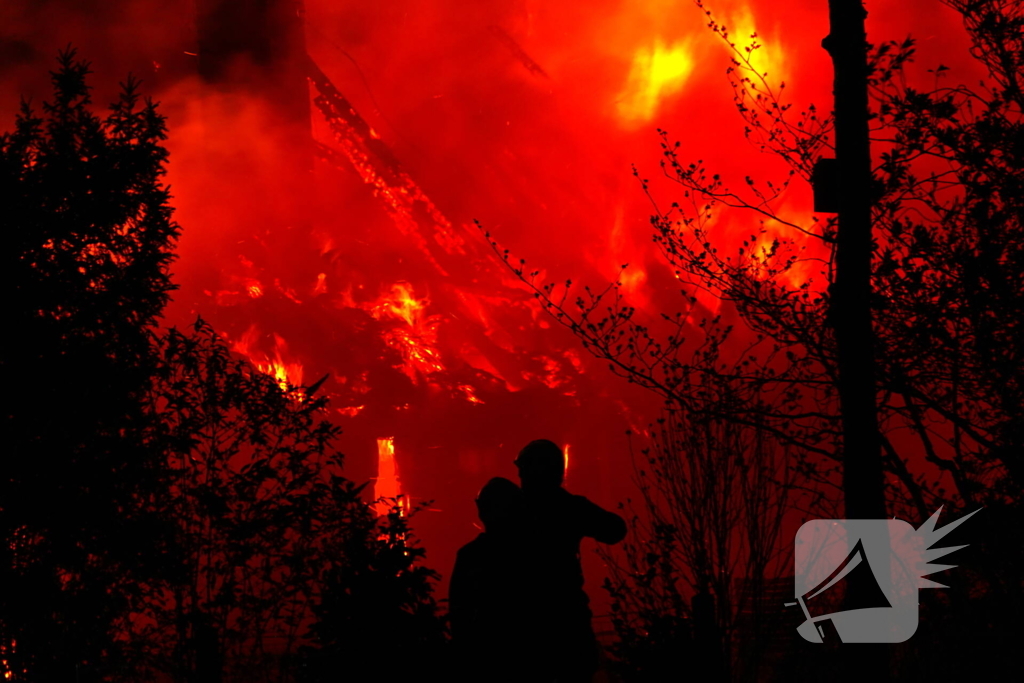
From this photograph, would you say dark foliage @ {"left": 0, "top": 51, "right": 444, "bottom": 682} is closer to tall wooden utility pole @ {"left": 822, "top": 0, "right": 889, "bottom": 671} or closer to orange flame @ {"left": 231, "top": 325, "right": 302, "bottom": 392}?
tall wooden utility pole @ {"left": 822, "top": 0, "right": 889, "bottom": 671}

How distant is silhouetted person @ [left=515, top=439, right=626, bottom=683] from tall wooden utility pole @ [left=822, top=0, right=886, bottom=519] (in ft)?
5.81

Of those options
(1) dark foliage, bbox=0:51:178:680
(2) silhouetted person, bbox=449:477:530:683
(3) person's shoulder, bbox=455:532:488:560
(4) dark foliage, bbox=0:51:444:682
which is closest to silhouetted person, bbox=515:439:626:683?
(2) silhouetted person, bbox=449:477:530:683

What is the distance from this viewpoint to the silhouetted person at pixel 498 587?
427cm

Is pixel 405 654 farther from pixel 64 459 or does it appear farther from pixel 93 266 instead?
pixel 93 266

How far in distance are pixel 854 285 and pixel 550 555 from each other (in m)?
2.54

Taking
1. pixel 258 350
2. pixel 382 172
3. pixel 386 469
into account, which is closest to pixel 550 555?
pixel 382 172

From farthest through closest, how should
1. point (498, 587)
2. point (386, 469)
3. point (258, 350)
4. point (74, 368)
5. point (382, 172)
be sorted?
1. point (386, 469)
2. point (258, 350)
3. point (382, 172)
4. point (74, 368)
5. point (498, 587)

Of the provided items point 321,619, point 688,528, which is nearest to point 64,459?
point 321,619

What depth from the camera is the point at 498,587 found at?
427 cm

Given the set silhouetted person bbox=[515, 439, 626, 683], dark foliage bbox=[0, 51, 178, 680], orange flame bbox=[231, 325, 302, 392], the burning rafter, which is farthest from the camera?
orange flame bbox=[231, 325, 302, 392]

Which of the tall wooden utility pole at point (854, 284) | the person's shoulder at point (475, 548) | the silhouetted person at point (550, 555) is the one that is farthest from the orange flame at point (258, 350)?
the silhouetted person at point (550, 555)

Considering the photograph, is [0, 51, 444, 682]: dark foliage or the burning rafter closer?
[0, 51, 444, 682]: dark foliage

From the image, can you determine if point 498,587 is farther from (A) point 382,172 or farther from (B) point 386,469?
(B) point 386,469

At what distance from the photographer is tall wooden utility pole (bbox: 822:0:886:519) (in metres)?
5.14
